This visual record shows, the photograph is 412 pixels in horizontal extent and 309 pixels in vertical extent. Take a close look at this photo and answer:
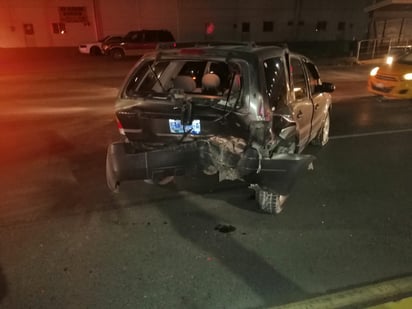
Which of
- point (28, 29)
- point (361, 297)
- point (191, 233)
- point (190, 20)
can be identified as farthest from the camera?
point (190, 20)

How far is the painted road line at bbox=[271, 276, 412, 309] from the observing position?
304 cm

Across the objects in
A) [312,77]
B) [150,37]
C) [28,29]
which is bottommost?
[150,37]

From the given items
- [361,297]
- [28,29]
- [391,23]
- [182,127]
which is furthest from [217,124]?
[391,23]

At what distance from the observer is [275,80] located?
4.36 metres

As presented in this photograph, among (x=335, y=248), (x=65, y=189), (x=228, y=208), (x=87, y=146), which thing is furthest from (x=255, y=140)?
(x=87, y=146)

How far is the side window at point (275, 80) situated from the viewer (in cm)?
420

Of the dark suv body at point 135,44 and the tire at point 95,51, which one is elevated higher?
the dark suv body at point 135,44

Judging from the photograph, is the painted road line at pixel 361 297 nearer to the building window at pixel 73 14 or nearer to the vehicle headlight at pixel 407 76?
the vehicle headlight at pixel 407 76

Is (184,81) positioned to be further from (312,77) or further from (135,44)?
(135,44)

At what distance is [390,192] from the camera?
5.12 metres

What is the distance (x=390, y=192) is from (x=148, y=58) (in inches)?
144

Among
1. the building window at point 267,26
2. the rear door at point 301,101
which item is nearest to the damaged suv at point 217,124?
the rear door at point 301,101

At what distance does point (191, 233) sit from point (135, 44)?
71.0 ft

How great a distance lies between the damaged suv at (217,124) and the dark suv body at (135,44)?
20.3 metres
